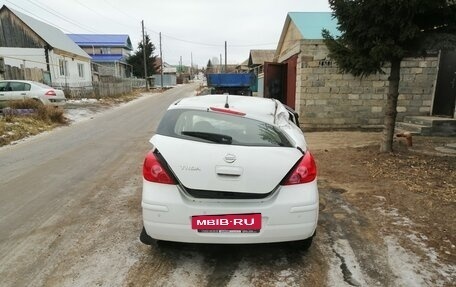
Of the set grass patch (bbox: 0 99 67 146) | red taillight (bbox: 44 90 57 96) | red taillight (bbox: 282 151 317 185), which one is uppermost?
red taillight (bbox: 282 151 317 185)

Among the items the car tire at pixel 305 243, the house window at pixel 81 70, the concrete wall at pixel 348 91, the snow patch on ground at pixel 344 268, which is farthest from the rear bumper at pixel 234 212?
the house window at pixel 81 70

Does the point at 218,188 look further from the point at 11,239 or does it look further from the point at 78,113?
the point at 78,113

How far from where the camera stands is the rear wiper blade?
3025 millimetres

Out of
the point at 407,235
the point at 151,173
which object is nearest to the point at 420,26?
the point at 407,235

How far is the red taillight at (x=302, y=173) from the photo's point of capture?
2922mm

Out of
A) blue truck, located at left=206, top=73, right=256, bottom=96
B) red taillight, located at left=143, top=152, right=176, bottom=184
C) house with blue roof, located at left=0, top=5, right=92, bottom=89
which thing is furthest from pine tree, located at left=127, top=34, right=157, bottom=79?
red taillight, located at left=143, top=152, right=176, bottom=184

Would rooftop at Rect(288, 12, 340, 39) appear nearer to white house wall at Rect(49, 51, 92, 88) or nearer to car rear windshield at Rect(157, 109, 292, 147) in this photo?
white house wall at Rect(49, 51, 92, 88)

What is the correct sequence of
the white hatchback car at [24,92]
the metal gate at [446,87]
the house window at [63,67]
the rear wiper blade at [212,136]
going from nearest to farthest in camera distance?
the rear wiper blade at [212,136], the metal gate at [446,87], the white hatchback car at [24,92], the house window at [63,67]

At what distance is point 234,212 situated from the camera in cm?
284

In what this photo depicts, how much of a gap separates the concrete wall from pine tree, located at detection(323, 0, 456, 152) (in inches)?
151

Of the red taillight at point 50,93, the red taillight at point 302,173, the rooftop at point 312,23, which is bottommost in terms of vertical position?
the red taillight at point 50,93

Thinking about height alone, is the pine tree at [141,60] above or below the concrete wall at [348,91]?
above

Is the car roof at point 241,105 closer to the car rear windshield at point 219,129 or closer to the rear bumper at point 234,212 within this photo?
the car rear windshield at point 219,129

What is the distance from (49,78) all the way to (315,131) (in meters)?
21.3
